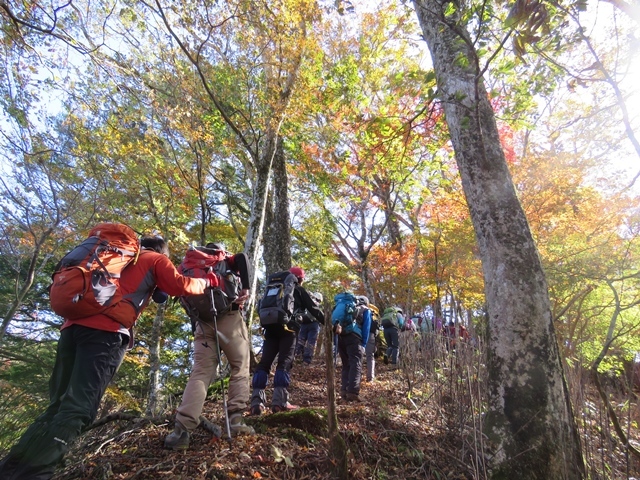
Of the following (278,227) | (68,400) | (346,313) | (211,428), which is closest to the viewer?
(68,400)

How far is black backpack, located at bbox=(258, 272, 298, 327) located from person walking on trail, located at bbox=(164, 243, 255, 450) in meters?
0.54

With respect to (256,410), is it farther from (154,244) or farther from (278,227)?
(278,227)

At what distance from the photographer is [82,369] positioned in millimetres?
2164

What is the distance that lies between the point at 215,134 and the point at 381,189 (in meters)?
6.08

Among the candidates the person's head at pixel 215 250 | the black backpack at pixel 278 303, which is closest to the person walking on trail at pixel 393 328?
the black backpack at pixel 278 303

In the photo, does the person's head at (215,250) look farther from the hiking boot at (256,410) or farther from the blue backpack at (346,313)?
the blue backpack at (346,313)

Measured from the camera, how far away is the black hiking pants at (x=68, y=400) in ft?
6.00

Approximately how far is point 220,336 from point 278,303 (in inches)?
35.7

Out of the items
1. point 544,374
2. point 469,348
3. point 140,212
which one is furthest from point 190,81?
point 544,374

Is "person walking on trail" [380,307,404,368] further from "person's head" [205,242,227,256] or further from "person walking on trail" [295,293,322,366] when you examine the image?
"person's head" [205,242,227,256]

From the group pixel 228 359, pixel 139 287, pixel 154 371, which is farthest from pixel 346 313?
pixel 154 371

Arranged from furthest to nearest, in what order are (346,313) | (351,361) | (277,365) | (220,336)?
(346,313) < (351,361) < (277,365) < (220,336)

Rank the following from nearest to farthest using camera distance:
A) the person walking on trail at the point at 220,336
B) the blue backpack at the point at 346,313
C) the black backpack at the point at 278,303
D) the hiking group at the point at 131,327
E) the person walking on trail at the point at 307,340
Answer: the hiking group at the point at 131,327 → the person walking on trail at the point at 220,336 → the black backpack at the point at 278,303 → the blue backpack at the point at 346,313 → the person walking on trail at the point at 307,340

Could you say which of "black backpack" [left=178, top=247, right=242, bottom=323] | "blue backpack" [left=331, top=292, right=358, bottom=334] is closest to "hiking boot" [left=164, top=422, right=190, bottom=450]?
"black backpack" [left=178, top=247, right=242, bottom=323]
